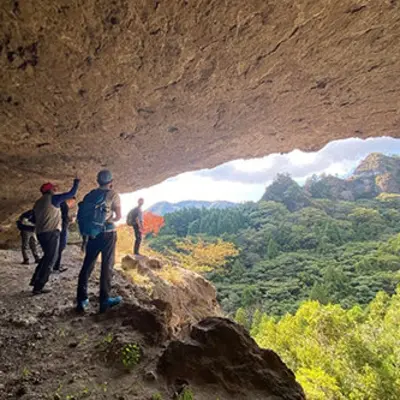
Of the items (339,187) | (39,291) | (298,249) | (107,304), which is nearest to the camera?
(107,304)

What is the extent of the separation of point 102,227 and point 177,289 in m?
6.17

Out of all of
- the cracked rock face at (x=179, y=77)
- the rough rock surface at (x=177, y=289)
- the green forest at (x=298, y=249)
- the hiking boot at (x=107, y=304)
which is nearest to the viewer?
the cracked rock face at (x=179, y=77)

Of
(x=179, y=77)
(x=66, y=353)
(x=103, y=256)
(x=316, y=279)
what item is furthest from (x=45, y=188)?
(x=316, y=279)

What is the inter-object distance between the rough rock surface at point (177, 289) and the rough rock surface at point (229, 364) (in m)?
3.95

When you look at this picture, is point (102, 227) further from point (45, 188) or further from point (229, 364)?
point (229, 364)

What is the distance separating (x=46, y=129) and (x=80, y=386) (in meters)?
5.23

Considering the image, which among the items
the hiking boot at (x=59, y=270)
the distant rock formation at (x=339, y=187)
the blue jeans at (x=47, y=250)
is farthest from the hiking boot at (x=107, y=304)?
the distant rock formation at (x=339, y=187)

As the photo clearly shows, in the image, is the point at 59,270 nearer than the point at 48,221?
No

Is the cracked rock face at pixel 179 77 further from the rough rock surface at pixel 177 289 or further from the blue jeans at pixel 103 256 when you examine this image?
the rough rock surface at pixel 177 289

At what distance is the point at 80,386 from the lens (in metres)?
3.59

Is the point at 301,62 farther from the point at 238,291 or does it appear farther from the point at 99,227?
the point at 238,291

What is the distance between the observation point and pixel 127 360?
3986mm

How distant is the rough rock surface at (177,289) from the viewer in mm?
9109

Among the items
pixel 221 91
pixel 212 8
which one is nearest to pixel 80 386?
pixel 212 8
